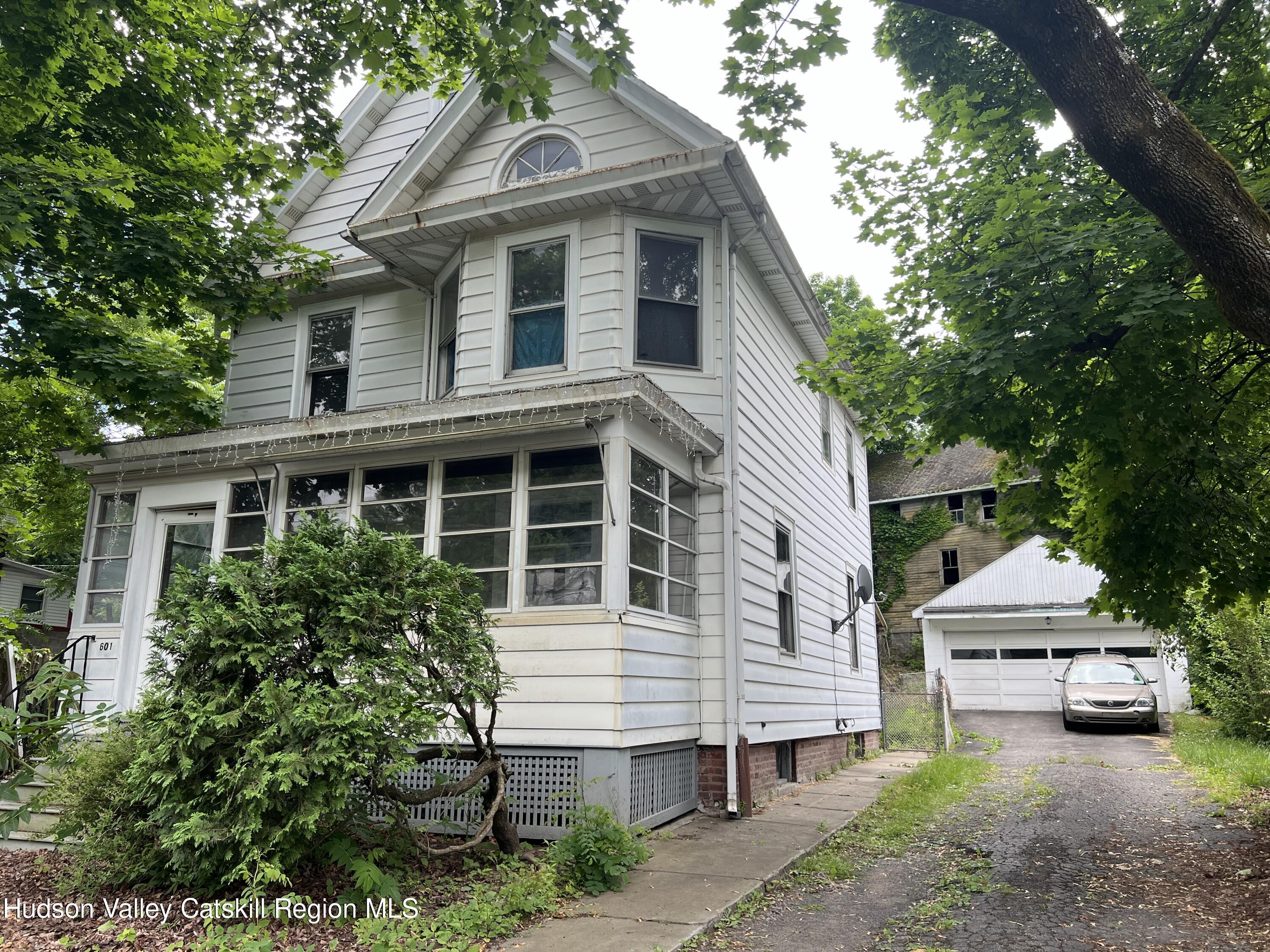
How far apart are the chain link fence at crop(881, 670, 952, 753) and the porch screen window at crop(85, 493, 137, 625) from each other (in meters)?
14.4

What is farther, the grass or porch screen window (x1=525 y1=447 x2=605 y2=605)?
the grass

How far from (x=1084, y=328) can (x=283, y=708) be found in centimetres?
640

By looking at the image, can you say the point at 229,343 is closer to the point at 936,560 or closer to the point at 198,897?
the point at 198,897

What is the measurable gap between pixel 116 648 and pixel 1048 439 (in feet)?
33.6

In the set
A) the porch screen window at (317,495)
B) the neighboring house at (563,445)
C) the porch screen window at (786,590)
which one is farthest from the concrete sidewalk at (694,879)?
the porch screen window at (317,495)

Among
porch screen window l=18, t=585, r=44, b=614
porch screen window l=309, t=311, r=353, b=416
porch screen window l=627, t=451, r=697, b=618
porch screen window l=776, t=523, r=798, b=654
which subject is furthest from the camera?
porch screen window l=18, t=585, r=44, b=614

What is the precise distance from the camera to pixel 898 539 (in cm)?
3136

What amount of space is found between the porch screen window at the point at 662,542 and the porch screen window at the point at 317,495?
125 inches

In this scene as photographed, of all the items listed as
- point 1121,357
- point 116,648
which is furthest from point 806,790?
point 116,648

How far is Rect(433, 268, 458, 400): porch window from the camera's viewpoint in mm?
10992

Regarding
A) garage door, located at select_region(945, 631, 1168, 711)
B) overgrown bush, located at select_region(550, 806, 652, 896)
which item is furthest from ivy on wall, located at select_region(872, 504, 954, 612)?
overgrown bush, located at select_region(550, 806, 652, 896)

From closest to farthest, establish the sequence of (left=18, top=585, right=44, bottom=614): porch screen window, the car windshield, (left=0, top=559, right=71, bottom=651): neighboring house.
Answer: the car windshield
(left=0, top=559, right=71, bottom=651): neighboring house
(left=18, top=585, right=44, bottom=614): porch screen window

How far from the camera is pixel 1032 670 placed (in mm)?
24312

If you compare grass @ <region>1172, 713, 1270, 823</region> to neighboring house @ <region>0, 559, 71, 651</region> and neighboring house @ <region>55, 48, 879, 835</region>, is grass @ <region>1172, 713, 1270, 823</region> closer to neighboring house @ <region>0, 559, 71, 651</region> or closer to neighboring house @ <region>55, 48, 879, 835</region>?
neighboring house @ <region>55, 48, 879, 835</region>
